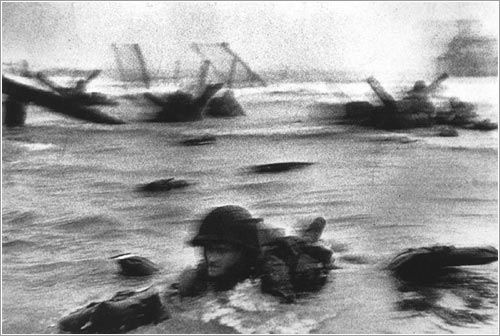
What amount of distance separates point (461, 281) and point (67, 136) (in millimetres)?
1141

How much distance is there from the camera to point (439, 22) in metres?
1.66

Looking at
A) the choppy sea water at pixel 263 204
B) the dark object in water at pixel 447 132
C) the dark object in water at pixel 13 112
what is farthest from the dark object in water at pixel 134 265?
the dark object in water at pixel 447 132

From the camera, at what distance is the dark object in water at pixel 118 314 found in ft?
5.06

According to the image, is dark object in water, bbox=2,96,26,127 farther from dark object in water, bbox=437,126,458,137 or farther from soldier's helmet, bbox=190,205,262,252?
dark object in water, bbox=437,126,458,137

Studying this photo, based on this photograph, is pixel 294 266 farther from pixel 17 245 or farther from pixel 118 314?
pixel 17 245

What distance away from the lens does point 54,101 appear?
1.64m

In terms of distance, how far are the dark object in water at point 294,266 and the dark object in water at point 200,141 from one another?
0.32 meters

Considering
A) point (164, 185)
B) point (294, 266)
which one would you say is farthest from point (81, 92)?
point (294, 266)

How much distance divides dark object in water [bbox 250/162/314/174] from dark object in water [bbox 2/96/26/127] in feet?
2.12

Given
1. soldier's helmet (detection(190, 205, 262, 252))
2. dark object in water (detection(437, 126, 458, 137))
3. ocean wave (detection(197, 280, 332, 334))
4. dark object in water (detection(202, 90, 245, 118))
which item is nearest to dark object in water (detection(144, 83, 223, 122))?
dark object in water (detection(202, 90, 245, 118))

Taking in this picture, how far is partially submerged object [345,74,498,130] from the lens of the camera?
65.0 inches

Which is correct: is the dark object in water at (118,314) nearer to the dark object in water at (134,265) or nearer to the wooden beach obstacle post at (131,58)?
the dark object in water at (134,265)

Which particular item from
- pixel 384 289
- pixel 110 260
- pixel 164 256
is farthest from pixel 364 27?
pixel 110 260

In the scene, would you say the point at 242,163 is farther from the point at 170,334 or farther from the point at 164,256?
→ the point at 170,334
